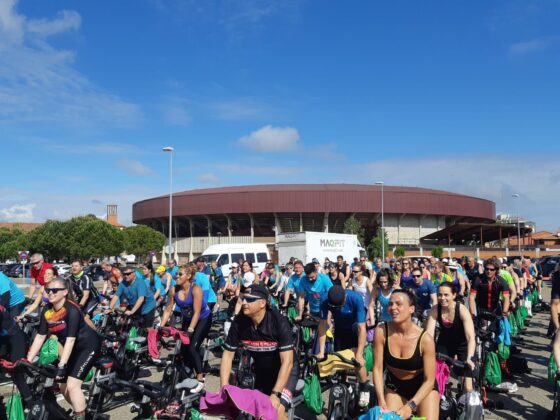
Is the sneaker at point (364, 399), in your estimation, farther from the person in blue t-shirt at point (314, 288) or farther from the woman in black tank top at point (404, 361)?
the person in blue t-shirt at point (314, 288)

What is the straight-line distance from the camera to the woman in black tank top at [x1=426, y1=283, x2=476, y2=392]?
Result: 5824 mm

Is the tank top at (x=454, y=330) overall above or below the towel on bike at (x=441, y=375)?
above

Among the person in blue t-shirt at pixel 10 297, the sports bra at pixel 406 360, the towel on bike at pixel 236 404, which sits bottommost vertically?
the towel on bike at pixel 236 404

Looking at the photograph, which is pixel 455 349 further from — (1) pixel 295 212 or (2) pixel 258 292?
(1) pixel 295 212

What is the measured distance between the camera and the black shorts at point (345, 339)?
6.93 meters

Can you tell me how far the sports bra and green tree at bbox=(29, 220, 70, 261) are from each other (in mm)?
55166

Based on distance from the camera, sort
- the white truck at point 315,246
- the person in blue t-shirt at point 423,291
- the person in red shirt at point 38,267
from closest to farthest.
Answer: the person in red shirt at point 38,267
the person in blue t-shirt at point 423,291
the white truck at point 315,246

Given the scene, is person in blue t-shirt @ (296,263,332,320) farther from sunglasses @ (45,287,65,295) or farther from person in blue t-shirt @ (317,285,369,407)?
sunglasses @ (45,287,65,295)

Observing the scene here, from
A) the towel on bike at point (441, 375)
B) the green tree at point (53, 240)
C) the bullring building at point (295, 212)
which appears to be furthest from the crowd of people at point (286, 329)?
the bullring building at point (295, 212)

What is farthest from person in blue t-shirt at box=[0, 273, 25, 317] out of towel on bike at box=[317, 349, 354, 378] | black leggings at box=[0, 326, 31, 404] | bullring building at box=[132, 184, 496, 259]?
bullring building at box=[132, 184, 496, 259]

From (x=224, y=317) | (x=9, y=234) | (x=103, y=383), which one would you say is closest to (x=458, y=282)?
(x=224, y=317)

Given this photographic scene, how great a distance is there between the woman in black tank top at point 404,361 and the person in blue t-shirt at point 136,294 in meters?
5.36

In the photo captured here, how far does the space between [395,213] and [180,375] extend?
7264cm

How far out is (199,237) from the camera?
81062mm
